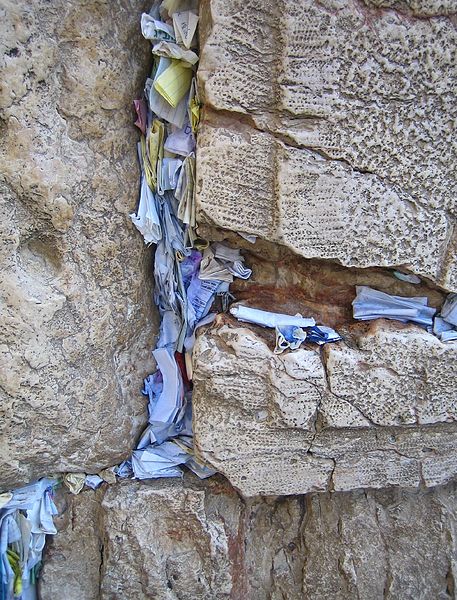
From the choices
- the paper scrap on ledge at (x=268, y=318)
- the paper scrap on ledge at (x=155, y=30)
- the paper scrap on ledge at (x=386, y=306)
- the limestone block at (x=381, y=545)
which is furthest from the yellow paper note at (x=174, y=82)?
the limestone block at (x=381, y=545)

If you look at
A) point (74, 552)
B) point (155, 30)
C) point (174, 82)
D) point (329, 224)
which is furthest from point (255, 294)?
point (74, 552)

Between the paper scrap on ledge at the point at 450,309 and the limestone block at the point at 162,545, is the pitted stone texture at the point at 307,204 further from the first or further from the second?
the limestone block at the point at 162,545

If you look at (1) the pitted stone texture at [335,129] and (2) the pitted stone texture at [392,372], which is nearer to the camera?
(1) the pitted stone texture at [335,129]

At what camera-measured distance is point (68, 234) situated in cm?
116

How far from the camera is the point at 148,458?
4.32 feet

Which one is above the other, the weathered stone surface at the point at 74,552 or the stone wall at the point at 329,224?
the stone wall at the point at 329,224

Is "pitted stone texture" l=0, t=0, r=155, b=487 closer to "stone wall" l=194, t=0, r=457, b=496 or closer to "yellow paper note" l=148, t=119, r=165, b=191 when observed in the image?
"yellow paper note" l=148, t=119, r=165, b=191

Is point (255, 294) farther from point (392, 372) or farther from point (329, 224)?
point (392, 372)

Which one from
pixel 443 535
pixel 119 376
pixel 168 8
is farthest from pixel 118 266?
pixel 443 535

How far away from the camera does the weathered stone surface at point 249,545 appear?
129cm

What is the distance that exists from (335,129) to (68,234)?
1.95 ft

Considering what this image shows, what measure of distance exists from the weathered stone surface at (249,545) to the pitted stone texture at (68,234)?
7.1 inches

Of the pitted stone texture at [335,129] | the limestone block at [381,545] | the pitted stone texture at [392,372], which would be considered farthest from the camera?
the limestone block at [381,545]

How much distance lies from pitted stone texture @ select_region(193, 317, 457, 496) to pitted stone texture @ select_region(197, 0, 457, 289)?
214mm
